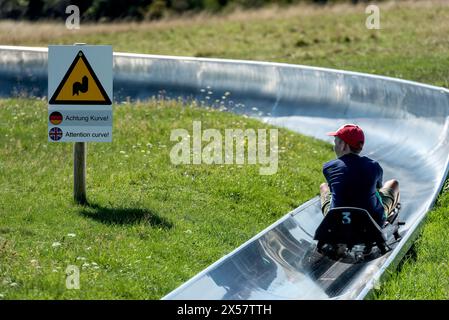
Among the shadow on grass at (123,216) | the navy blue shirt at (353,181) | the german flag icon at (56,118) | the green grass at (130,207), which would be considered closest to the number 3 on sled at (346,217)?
the navy blue shirt at (353,181)

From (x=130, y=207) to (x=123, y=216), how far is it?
483 mm

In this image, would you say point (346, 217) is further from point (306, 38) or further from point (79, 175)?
point (306, 38)

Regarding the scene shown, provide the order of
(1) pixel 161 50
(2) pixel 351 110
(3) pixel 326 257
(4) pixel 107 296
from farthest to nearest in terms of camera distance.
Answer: (1) pixel 161 50 → (2) pixel 351 110 → (3) pixel 326 257 → (4) pixel 107 296

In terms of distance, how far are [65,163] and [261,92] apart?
7.58m

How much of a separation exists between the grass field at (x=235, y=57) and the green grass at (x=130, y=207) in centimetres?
3

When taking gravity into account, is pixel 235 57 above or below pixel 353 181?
below

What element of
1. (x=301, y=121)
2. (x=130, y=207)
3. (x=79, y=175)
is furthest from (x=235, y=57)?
(x=130, y=207)

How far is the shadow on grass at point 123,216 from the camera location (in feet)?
34.7

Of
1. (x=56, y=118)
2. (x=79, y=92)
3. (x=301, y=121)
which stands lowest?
(x=301, y=121)

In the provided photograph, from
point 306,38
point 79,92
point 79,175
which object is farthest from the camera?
point 306,38

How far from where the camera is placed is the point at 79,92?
1114 cm

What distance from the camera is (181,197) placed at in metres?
12.1
